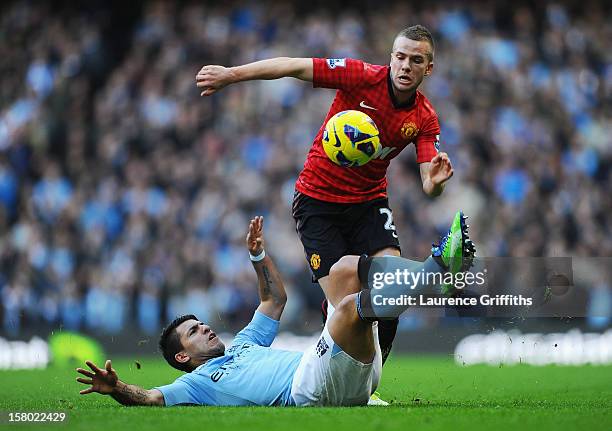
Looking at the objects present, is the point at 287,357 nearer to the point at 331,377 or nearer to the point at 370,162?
the point at 331,377

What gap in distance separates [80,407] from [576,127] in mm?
11577

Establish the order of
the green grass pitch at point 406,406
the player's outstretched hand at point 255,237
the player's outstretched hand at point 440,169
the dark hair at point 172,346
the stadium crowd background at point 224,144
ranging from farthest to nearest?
the stadium crowd background at point 224,144
the player's outstretched hand at point 255,237
the dark hair at point 172,346
the player's outstretched hand at point 440,169
the green grass pitch at point 406,406

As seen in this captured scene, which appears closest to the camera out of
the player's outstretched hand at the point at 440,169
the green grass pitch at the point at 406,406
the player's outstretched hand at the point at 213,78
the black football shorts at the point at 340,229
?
the green grass pitch at the point at 406,406

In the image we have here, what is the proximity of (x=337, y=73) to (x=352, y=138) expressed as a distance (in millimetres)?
481

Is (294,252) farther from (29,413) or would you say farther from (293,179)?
(29,413)

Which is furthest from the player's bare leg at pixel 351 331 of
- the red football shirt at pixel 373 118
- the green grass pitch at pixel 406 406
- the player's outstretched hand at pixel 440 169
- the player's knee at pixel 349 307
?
the red football shirt at pixel 373 118

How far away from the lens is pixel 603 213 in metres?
15.0

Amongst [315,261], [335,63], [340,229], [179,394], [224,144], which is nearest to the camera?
[179,394]

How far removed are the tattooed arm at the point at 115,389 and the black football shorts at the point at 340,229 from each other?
5.10ft

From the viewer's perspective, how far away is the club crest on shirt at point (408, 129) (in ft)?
22.8

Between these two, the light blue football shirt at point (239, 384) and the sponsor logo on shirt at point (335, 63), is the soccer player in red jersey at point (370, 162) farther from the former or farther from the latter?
the light blue football shirt at point (239, 384)

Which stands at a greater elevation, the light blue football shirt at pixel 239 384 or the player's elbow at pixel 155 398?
the light blue football shirt at pixel 239 384

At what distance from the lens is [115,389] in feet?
19.3

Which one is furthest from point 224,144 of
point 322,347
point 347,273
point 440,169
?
point 322,347
